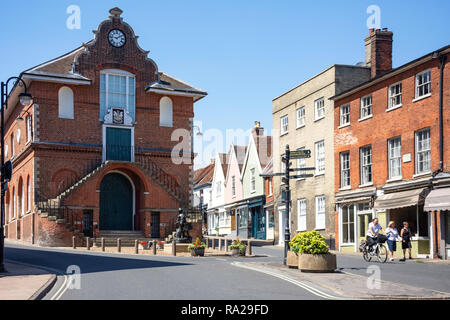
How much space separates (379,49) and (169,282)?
23.9m

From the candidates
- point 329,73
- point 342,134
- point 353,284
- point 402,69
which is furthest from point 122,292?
point 329,73


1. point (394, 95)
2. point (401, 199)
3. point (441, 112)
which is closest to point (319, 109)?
point (394, 95)

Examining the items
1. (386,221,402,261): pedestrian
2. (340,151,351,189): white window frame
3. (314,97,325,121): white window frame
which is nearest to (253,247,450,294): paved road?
(386,221,402,261): pedestrian

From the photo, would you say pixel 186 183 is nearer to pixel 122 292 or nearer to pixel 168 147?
pixel 168 147

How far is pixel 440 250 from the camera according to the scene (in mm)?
26375

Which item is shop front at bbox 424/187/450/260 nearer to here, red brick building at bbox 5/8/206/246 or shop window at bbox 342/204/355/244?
shop window at bbox 342/204/355/244

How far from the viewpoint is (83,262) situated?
2205 cm

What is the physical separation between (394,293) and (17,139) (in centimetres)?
3349

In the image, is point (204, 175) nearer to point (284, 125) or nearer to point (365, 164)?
point (284, 125)

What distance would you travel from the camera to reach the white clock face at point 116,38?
39.1 metres

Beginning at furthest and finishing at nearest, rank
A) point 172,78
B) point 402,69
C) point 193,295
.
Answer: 1. point 172,78
2. point 402,69
3. point 193,295

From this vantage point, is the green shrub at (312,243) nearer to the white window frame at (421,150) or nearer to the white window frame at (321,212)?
the white window frame at (421,150)

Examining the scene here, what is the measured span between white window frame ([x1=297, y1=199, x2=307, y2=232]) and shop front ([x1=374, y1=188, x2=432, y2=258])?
8721 mm

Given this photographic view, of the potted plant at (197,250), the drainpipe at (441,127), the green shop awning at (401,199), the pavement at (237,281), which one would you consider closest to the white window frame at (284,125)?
the green shop awning at (401,199)
